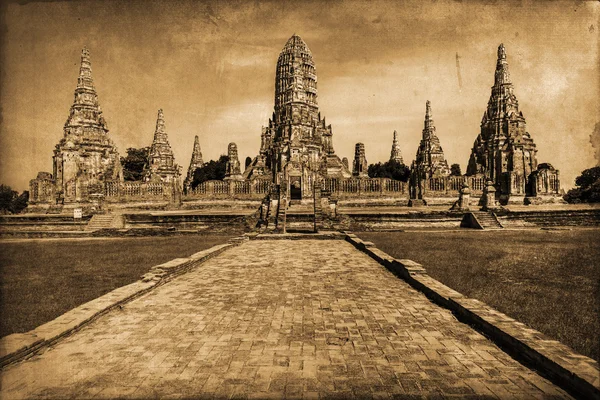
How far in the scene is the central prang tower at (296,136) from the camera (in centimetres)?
3447

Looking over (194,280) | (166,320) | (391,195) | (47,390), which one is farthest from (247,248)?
(391,195)

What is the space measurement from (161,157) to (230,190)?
14.6 m

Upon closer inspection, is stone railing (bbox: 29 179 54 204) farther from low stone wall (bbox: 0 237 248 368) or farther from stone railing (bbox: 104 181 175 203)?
low stone wall (bbox: 0 237 248 368)

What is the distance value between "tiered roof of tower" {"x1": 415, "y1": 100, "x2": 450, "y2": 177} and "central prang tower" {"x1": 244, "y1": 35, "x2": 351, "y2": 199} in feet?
32.5

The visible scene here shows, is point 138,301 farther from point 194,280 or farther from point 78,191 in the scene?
point 78,191

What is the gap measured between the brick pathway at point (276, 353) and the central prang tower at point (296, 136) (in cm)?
2388

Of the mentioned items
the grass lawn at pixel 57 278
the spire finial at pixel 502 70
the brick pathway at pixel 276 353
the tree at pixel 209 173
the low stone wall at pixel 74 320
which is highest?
the spire finial at pixel 502 70

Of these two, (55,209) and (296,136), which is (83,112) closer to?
(55,209)

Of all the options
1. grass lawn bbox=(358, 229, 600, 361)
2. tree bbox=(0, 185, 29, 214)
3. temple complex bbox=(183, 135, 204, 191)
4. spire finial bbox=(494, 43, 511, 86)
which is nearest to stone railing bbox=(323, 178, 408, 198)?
spire finial bbox=(494, 43, 511, 86)

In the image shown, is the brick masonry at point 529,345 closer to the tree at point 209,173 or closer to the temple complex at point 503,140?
the temple complex at point 503,140

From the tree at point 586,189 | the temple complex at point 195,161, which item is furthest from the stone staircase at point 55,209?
the tree at point 586,189

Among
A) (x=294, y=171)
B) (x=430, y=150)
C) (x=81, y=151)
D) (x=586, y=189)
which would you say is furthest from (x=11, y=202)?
(x=586, y=189)

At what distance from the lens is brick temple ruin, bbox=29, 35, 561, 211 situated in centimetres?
3544

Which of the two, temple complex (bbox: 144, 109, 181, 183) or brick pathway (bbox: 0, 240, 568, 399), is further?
temple complex (bbox: 144, 109, 181, 183)
